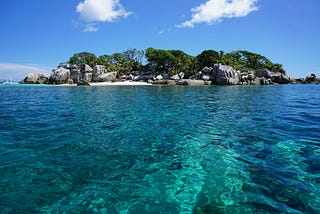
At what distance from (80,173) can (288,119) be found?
13.0 metres

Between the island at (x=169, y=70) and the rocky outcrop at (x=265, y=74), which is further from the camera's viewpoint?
the rocky outcrop at (x=265, y=74)

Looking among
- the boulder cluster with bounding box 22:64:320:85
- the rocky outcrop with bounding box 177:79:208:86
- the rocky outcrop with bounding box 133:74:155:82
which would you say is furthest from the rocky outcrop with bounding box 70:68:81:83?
the rocky outcrop with bounding box 177:79:208:86

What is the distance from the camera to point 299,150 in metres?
7.59

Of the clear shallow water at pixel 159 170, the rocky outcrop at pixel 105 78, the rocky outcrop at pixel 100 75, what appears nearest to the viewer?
the clear shallow water at pixel 159 170

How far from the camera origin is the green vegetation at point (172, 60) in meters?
88.8

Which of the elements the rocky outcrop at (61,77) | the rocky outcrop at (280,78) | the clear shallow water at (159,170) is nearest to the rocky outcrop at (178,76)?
the rocky outcrop at (280,78)

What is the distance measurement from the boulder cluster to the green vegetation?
3.29 m

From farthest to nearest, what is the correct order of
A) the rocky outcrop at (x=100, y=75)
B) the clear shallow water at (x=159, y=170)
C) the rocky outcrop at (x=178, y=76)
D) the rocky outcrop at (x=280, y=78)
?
1. the rocky outcrop at (x=280, y=78)
2. the rocky outcrop at (x=100, y=75)
3. the rocky outcrop at (x=178, y=76)
4. the clear shallow water at (x=159, y=170)

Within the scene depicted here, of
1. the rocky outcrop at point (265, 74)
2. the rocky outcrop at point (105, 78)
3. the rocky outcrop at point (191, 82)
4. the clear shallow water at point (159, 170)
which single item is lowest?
the clear shallow water at point (159, 170)

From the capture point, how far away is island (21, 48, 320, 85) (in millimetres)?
75500

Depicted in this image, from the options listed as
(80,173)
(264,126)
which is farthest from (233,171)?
(264,126)

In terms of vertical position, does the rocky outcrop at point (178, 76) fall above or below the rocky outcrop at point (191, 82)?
above

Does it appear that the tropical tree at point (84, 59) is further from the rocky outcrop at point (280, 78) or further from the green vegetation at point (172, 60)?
the rocky outcrop at point (280, 78)

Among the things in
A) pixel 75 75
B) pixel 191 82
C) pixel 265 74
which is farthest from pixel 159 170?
pixel 265 74
